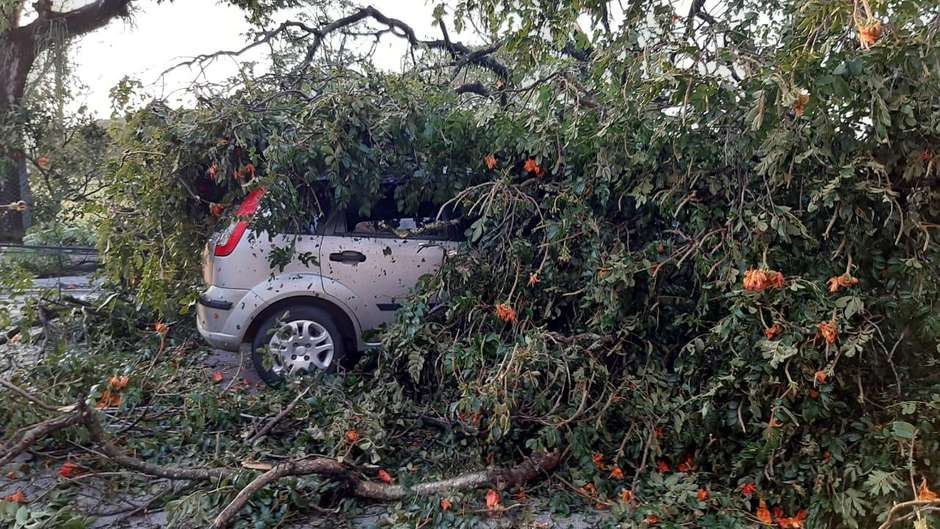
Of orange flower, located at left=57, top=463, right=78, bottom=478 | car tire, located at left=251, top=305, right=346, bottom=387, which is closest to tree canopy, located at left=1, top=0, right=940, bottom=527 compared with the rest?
car tire, located at left=251, top=305, right=346, bottom=387

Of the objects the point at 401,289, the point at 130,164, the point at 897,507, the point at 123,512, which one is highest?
the point at 130,164

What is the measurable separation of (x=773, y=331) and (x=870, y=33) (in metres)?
1.37

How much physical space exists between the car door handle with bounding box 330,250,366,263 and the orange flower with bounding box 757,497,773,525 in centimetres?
317

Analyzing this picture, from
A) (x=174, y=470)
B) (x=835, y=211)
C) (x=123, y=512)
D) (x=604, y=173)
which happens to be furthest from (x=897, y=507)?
(x=123, y=512)

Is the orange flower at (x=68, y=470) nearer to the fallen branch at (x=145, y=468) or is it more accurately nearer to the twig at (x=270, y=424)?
the fallen branch at (x=145, y=468)

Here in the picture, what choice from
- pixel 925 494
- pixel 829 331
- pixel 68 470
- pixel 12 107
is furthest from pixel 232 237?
pixel 12 107

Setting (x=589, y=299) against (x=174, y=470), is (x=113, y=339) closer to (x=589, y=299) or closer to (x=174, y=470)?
(x=174, y=470)

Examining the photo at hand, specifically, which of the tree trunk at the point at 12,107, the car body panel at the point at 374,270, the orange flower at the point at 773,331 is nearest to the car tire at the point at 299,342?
the car body panel at the point at 374,270

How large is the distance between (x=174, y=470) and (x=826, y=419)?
326 cm

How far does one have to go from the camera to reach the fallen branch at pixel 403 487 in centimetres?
324

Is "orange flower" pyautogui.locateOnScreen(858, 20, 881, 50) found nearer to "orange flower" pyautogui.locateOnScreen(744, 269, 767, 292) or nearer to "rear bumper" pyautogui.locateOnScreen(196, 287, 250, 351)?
"orange flower" pyautogui.locateOnScreen(744, 269, 767, 292)

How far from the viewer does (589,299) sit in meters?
3.92

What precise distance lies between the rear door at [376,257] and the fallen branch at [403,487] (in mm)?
1848

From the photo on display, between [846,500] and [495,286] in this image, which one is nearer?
[846,500]
